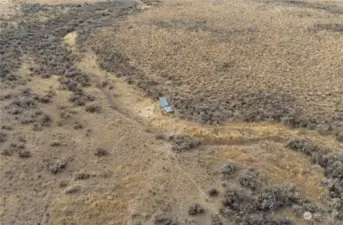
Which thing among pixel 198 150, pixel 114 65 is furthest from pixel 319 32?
pixel 198 150

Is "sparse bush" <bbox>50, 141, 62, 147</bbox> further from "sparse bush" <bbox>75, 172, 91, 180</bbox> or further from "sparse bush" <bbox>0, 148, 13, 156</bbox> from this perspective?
"sparse bush" <bbox>75, 172, 91, 180</bbox>

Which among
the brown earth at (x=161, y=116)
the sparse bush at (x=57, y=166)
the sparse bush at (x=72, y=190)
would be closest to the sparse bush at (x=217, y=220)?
the brown earth at (x=161, y=116)

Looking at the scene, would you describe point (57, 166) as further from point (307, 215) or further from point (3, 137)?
point (307, 215)

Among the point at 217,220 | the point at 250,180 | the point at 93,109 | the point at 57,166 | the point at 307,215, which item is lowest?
the point at 307,215

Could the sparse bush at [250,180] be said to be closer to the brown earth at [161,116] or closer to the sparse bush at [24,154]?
the brown earth at [161,116]

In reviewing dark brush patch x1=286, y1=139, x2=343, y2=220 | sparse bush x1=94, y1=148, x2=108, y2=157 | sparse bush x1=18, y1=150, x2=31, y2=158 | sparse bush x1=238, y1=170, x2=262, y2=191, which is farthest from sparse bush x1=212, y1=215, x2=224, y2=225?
sparse bush x1=18, y1=150, x2=31, y2=158

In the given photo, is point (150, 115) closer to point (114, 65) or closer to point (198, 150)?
point (198, 150)

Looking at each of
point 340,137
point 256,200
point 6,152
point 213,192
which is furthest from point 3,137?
point 340,137
